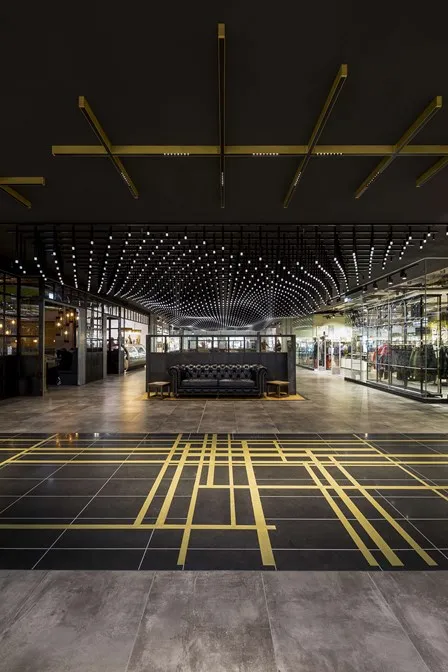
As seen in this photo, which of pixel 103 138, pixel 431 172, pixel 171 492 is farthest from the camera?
pixel 431 172

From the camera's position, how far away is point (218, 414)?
8273 mm

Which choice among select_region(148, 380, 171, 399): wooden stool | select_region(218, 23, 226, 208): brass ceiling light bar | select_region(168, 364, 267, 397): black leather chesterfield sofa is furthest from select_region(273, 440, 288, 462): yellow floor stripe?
select_region(148, 380, 171, 399): wooden stool

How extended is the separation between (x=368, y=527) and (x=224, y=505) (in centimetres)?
128

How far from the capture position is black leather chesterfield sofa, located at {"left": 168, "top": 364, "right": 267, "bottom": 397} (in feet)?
35.7

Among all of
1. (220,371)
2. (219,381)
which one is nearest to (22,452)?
(219,381)

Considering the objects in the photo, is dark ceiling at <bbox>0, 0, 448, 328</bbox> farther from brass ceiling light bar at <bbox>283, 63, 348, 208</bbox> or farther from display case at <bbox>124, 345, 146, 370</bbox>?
display case at <bbox>124, 345, 146, 370</bbox>

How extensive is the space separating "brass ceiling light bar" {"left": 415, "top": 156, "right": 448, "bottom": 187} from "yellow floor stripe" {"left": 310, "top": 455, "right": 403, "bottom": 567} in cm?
442

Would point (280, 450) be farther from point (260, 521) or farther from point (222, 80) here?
point (222, 80)

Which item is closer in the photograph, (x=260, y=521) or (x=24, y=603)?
Result: (x=24, y=603)

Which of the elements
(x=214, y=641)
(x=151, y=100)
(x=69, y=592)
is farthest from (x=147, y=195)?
(x=214, y=641)

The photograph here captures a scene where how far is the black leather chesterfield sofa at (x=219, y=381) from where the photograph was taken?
10.9 metres

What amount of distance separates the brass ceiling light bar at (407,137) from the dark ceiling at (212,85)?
0.08 meters

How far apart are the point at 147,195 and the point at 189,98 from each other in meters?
2.75

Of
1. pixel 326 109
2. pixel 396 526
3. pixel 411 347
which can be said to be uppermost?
pixel 326 109
